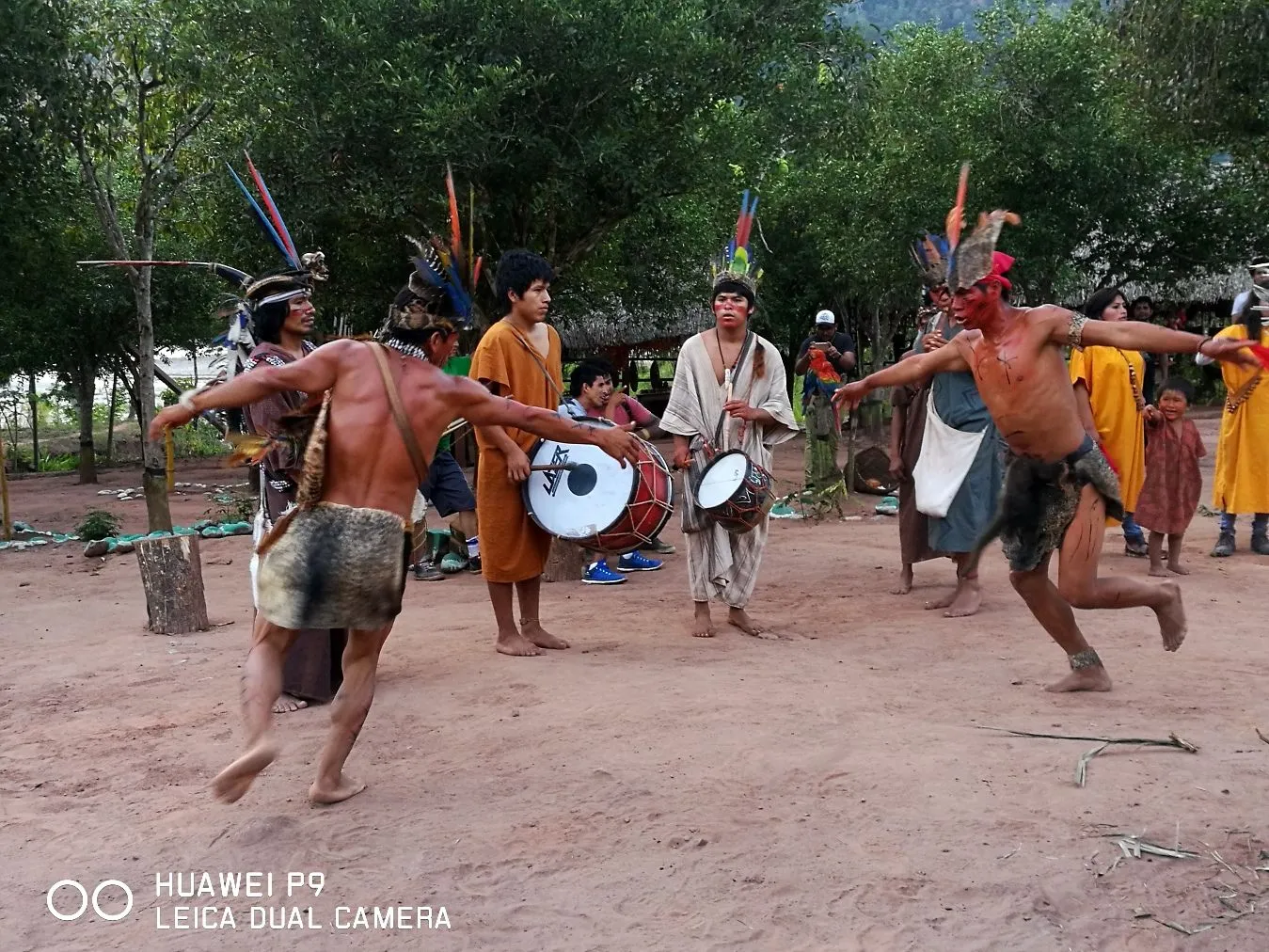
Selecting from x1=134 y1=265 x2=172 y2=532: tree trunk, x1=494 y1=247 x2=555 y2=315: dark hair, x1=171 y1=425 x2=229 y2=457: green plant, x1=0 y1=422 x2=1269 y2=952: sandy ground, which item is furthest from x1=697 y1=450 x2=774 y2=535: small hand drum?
x1=171 y1=425 x2=229 y2=457: green plant

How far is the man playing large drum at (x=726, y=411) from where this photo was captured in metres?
5.91

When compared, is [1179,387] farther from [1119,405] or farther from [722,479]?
[722,479]

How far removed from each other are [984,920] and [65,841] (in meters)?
2.75

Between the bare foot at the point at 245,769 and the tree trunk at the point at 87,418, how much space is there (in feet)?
53.8

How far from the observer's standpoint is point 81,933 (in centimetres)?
310

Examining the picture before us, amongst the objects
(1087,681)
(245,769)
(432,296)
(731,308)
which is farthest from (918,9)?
(245,769)

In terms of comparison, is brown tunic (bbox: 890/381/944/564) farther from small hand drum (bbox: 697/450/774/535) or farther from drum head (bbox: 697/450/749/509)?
drum head (bbox: 697/450/749/509)

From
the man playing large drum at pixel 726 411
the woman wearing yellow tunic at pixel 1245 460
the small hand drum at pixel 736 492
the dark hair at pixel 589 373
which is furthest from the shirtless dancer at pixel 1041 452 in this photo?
the woman wearing yellow tunic at pixel 1245 460

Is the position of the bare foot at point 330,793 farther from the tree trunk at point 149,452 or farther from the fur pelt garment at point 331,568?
the tree trunk at point 149,452

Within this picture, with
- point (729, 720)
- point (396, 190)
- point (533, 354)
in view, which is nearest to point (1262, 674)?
point (729, 720)

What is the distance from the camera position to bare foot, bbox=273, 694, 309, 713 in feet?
16.2

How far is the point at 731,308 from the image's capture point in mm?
5871

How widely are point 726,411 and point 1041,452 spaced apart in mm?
1738

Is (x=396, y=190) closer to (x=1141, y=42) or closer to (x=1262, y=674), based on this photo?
(x=1262, y=674)
